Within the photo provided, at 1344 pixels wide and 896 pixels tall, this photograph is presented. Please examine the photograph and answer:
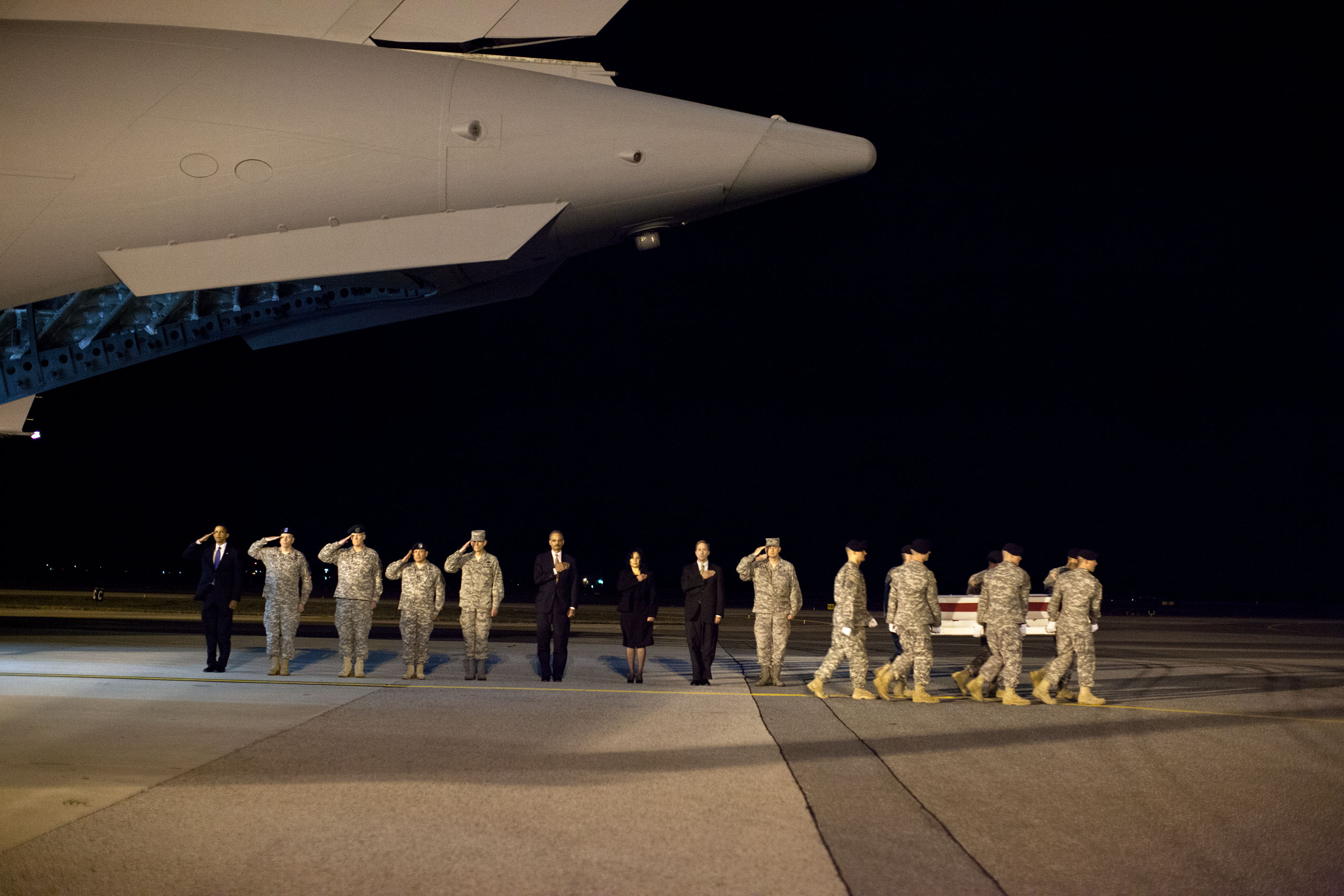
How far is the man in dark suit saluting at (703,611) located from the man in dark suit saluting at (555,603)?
1.45 m

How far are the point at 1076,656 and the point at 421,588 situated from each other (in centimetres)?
784

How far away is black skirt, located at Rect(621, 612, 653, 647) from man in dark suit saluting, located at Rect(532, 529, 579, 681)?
2.43 ft

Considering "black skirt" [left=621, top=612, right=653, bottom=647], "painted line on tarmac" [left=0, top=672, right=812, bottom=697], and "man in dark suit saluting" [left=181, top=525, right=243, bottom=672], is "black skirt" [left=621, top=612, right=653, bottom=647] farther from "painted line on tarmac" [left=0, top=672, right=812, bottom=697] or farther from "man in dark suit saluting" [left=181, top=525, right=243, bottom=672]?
"man in dark suit saluting" [left=181, top=525, right=243, bottom=672]

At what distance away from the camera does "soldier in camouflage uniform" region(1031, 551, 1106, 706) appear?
374 inches

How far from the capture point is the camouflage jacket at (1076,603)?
9508mm

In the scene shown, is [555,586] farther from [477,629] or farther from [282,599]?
[282,599]

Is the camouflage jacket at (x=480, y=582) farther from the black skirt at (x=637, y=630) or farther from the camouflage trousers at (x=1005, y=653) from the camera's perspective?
the camouflage trousers at (x=1005, y=653)

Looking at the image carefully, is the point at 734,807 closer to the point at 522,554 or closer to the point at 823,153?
the point at 823,153

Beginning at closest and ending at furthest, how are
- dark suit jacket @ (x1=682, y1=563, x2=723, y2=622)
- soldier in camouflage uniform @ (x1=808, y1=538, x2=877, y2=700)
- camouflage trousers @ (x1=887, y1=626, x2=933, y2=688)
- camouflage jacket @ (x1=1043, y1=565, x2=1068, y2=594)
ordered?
camouflage trousers @ (x1=887, y1=626, x2=933, y2=688) → soldier in camouflage uniform @ (x1=808, y1=538, x2=877, y2=700) → camouflage jacket @ (x1=1043, y1=565, x2=1068, y2=594) → dark suit jacket @ (x1=682, y1=563, x2=723, y2=622)

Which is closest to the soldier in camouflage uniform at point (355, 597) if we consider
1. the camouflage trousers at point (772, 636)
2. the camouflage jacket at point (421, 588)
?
the camouflage jacket at point (421, 588)

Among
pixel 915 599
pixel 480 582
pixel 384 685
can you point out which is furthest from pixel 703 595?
pixel 384 685

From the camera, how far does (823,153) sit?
6105mm

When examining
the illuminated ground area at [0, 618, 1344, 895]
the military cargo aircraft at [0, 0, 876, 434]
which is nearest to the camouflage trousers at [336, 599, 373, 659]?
the illuminated ground area at [0, 618, 1344, 895]

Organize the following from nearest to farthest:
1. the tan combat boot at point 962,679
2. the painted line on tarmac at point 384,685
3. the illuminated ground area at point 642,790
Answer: the illuminated ground area at point 642,790, the painted line on tarmac at point 384,685, the tan combat boot at point 962,679
